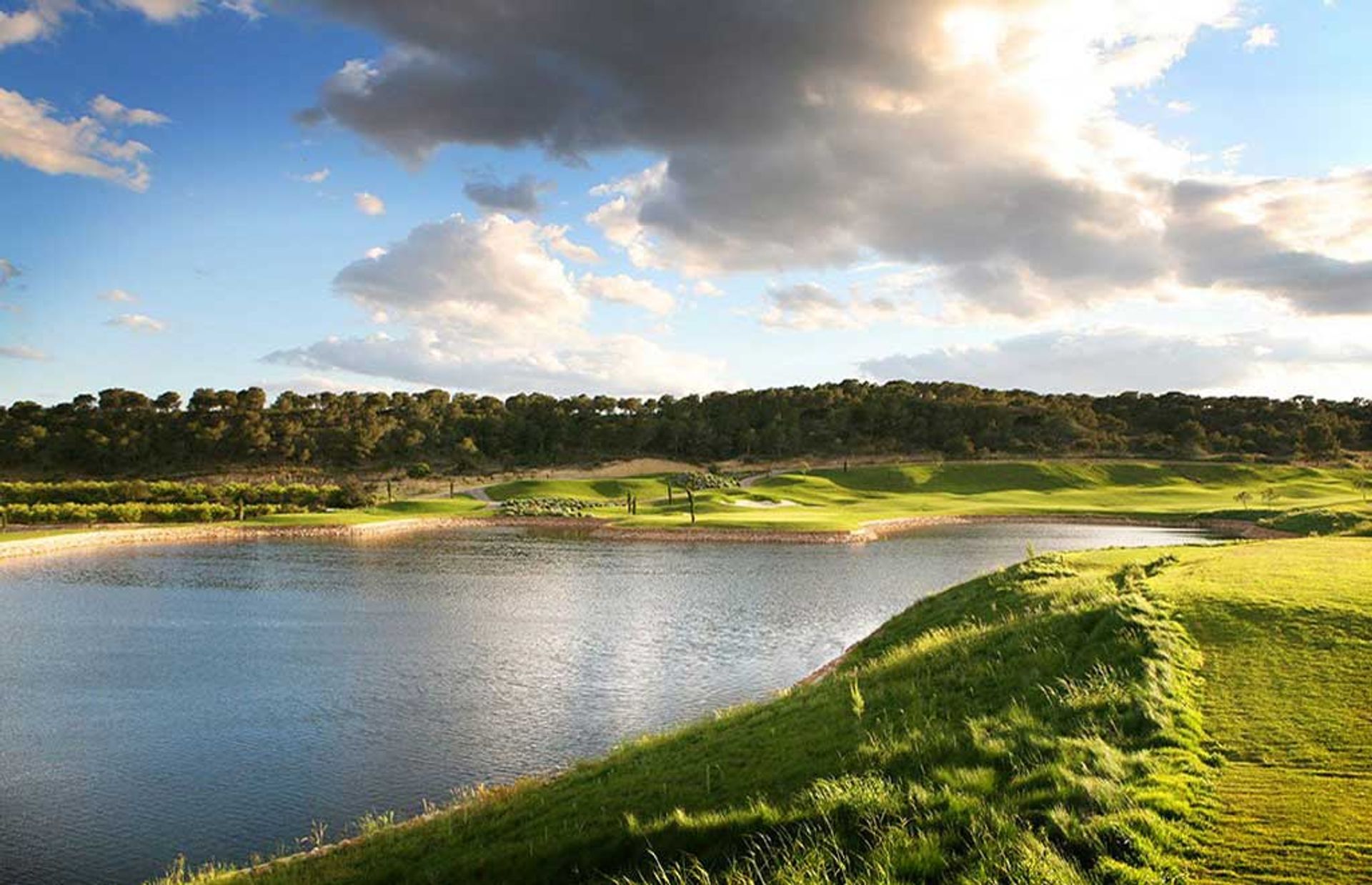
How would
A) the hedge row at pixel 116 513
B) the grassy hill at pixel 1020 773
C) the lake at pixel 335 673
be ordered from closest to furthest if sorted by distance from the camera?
the grassy hill at pixel 1020 773 < the lake at pixel 335 673 < the hedge row at pixel 116 513

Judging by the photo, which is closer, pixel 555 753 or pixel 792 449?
pixel 555 753

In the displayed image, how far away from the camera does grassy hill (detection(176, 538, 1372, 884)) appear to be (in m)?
Answer: 7.08

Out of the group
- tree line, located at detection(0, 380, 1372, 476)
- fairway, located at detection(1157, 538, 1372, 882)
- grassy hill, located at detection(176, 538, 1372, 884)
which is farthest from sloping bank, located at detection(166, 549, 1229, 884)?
tree line, located at detection(0, 380, 1372, 476)

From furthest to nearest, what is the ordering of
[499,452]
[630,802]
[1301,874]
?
[499,452] → [630,802] → [1301,874]

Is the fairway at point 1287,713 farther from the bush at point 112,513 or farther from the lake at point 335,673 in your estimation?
the bush at point 112,513

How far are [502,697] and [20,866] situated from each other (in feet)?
32.0

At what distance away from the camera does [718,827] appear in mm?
9141

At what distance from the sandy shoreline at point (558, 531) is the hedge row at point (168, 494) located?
1253 centimetres

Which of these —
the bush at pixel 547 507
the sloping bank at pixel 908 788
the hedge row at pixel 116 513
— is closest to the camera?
the sloping bank at pixel 908 788

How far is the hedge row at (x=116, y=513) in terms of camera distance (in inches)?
2453

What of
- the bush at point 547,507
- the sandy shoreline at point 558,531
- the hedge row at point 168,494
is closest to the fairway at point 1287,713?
the sandy shoreline at point 558,531

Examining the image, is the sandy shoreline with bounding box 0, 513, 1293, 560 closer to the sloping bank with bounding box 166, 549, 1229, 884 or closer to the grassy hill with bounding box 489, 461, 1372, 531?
the grassy hill with bounding box 489, 461, 1372, 531

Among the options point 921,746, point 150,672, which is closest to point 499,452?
point 150,672

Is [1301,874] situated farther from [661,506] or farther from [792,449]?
[792,449]
